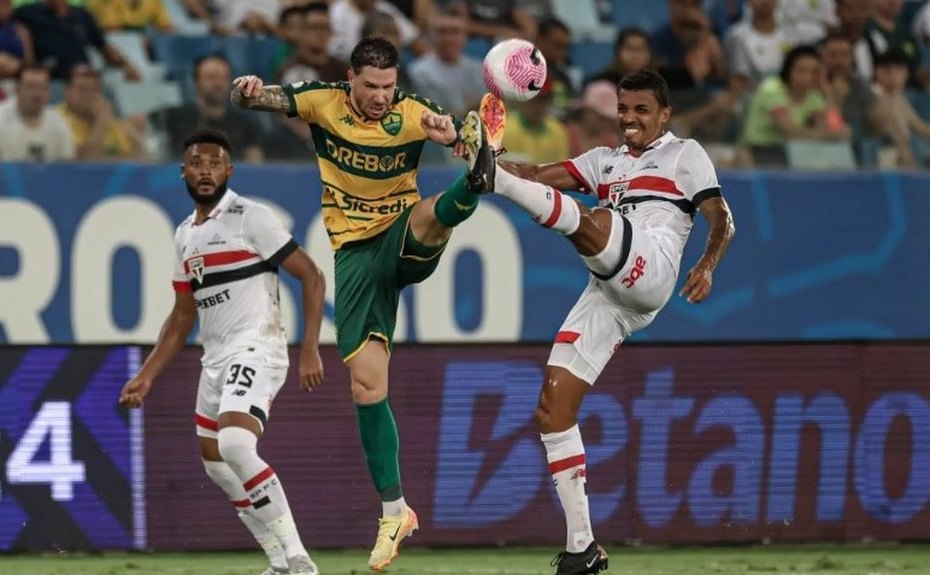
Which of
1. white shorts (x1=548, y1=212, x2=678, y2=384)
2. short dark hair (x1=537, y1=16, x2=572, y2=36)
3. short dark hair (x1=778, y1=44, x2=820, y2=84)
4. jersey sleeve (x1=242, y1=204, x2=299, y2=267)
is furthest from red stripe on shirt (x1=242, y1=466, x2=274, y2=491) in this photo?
short dark hair (x1=778, y1=44, x2=820, y2=84)

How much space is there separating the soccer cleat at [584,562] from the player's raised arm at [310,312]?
1.49 meters

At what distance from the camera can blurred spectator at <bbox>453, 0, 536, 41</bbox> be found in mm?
15219

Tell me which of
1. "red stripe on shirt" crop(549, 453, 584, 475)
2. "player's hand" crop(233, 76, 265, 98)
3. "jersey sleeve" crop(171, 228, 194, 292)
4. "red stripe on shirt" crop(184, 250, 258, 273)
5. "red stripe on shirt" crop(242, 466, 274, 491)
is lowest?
"red stripe on shirt" crop(242, 466, 274, 491)

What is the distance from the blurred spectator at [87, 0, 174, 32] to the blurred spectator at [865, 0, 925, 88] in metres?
5.90

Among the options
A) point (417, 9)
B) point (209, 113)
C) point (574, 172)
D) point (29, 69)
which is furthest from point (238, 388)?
point (417, 9)

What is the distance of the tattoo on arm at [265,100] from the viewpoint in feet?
28.8

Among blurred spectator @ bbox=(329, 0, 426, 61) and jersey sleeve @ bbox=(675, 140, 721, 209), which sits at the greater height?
blurred spectator @ bbox=(329, 0, 426, 61)

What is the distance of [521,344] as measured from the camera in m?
11.4

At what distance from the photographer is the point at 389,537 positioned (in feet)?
29.4

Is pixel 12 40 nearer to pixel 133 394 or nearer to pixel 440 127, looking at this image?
pixel 133 394

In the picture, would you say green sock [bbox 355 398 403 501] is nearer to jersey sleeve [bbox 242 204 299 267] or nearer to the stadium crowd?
jersey sleeve [bbox 242 204 299 267]

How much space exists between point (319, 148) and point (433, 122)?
36.2 inches

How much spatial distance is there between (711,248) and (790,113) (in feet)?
19.0

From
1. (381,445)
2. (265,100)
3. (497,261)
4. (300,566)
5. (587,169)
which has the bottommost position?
(300,566)
